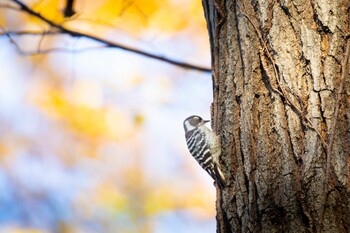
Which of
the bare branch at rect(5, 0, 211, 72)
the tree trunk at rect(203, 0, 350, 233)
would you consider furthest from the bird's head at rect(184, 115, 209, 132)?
the tree trunk at rect(203, 0, 350, 233)

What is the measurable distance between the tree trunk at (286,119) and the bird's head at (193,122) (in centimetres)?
176

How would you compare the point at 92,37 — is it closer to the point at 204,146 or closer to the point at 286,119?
the point at 204,146

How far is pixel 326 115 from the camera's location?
253cm

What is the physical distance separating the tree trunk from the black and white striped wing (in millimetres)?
586

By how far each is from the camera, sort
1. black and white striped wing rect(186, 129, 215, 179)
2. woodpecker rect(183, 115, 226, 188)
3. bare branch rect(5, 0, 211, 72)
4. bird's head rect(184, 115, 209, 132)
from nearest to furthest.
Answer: woodpecker rect(183, 115, 226, 188)
black and white striped wing rect(186, 129, 215, 179)
bird's head rect(184, 115, 209, 132)
bare branch rect(5, 0, 211, 72)

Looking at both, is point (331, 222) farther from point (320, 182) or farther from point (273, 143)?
point (273, 143)

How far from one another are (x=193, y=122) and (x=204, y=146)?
1018 millimetres

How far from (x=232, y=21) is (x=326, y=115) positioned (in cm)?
74

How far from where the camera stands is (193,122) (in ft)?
15.6

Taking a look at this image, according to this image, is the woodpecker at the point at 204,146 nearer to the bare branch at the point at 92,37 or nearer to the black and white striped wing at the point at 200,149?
the black and white striped wing at the point at 200,149

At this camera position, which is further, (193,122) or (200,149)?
(193,122)

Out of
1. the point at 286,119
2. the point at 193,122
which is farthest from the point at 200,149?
the point at 286,119

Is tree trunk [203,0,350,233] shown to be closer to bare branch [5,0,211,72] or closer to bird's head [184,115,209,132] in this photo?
bird's head [184,115,209,132]

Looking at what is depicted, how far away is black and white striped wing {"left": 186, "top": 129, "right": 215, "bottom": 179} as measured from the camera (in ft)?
11.9
